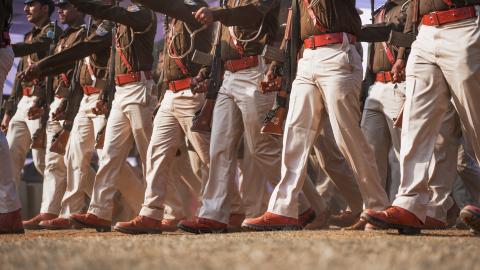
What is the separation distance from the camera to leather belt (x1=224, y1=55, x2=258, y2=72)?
7.22 m

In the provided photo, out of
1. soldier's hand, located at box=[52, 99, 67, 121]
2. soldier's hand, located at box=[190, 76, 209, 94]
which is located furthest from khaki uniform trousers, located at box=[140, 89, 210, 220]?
soldier's hand, located at box=[52, 99, 67, 121]

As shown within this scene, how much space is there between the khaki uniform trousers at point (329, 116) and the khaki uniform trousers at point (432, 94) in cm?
67

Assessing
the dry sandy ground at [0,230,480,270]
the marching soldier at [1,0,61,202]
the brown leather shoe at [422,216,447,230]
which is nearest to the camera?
the dry sandy ground at [0,230,480,270]

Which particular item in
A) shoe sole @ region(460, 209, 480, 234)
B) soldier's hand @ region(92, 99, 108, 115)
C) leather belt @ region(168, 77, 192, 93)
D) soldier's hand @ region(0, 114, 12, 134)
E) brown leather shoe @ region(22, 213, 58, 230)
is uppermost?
leather belt @ region(168, 77, 192, 93)

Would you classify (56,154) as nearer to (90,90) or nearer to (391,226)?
(90,90)

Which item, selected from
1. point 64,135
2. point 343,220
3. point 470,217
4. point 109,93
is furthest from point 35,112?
point 470,217

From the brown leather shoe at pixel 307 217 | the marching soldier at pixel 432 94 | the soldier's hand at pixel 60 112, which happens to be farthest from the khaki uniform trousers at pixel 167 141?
the marching soldier at pixel 432 94

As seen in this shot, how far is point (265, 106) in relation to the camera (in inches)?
283

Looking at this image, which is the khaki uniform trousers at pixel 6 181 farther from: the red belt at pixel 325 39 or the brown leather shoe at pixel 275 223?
the red belt at pixel 325 39

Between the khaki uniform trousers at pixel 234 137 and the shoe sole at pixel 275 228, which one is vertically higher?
the khaki uniform trousers at pixel 234 137

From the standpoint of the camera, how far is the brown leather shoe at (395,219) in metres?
5.47

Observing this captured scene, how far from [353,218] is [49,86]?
432 cm

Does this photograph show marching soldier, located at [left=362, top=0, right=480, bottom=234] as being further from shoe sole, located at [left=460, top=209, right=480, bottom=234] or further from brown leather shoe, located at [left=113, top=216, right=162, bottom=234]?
brown leather shoe, located at [left=113, top=216, right=162, bottom=234]

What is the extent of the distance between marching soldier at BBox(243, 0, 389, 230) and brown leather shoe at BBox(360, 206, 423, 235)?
88 cm
